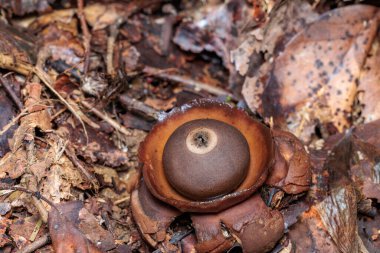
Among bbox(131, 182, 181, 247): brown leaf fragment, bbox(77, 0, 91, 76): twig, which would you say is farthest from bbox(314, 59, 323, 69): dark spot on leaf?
bbox(77, 0, 91, 76): twig

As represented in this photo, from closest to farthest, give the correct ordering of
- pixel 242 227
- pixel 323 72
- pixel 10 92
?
pixel 242 227
pixel 10 92
pixel 323 72

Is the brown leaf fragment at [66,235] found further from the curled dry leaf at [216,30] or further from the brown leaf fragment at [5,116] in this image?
the curled dry leaf at [216,30]

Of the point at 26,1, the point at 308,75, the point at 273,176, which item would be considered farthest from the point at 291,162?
the point at 26,1

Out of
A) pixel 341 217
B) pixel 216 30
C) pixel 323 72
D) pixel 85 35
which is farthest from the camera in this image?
pixel 216 30

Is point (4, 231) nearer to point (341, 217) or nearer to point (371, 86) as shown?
point (341, 217)

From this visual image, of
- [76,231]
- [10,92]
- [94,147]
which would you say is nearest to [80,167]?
[94,147]

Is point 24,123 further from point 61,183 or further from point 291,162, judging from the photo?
point 291,162
